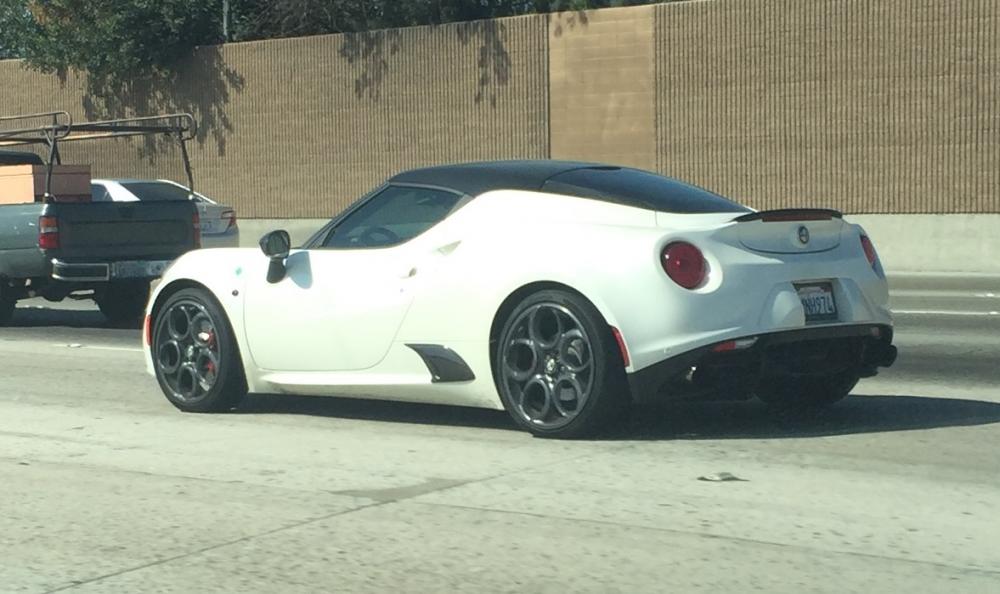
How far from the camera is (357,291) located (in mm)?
8695

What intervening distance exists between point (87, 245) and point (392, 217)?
7.68m

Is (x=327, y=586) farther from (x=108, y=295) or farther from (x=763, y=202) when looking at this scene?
(x=763, y=202)

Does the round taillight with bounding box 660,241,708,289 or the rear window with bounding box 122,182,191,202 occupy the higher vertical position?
the rear window with bounding box 122,182,191,202

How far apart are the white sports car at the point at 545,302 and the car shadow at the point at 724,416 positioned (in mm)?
242

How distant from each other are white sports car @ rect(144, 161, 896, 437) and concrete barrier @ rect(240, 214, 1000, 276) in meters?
16.3

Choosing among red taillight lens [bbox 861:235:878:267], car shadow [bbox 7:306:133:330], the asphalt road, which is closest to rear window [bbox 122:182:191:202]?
car shadow [bbox 7:306:133:330]

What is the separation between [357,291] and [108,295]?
8.88 metres

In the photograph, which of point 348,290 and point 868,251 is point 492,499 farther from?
point 868,251

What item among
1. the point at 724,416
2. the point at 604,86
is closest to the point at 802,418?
the point at 724,416

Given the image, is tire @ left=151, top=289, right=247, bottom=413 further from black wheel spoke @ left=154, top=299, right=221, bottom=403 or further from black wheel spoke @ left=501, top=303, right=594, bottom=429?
black wheel spoke @ left=501, top=303, right=594, bottom=429

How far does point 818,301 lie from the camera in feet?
26.2

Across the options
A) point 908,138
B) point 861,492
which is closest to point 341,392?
point 861,492

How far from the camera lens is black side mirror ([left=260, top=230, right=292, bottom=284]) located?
8953 mm

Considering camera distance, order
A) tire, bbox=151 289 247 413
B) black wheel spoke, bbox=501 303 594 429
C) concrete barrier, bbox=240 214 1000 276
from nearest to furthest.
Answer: black wheel spoke, bbox=501 303 594 429, tire, bbox=151 289 247 413, concrete barrier, bbox=240 214 1000 276
